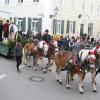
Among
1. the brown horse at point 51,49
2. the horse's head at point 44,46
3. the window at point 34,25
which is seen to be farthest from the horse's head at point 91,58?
the window at point 34,25

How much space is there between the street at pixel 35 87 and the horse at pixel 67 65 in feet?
1.38

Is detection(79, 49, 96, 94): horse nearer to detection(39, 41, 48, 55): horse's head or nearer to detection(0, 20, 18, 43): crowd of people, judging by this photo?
detection(39, 41, 48, 55): horse's head

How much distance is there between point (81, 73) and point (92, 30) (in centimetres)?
3298

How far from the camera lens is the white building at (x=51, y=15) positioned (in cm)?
3428

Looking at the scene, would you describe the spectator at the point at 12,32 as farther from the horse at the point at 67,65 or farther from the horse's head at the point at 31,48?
the horse at the point at 67,65

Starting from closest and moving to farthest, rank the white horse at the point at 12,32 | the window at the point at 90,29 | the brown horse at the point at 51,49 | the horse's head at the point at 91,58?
the horse's head at the point at 91,58
the brown horse at the point at 51,49
the white horse at the point at 12,32
the window at the point at 90,29

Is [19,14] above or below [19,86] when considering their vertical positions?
above

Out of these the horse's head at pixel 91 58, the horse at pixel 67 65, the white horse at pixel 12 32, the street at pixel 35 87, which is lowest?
the street at pixel 35 87

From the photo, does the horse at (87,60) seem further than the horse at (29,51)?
No

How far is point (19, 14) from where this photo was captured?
36938mm

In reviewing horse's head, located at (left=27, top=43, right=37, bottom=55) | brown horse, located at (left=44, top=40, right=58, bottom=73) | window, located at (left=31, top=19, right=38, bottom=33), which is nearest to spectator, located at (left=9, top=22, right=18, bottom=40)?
horse's head, located at (left=27, top=43, right=37, bottom=55)

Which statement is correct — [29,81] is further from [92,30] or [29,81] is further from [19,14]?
[92,30]

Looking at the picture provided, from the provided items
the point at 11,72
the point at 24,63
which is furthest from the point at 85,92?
the point at 24,63

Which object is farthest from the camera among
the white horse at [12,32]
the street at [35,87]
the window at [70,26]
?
the window at [70,26]
